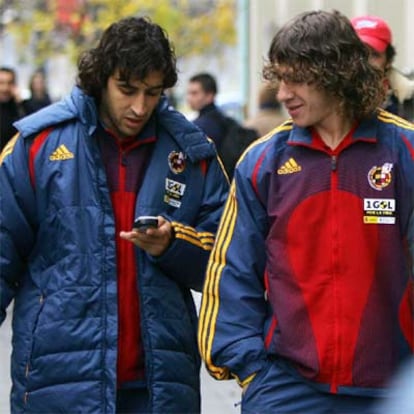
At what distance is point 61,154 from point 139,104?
0.32m

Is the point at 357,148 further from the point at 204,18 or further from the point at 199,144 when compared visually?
the point at 204,18

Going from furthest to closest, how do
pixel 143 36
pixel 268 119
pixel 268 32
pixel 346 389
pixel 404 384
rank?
1. pixel 268 32
2. pixel 268 119
3. pixel 143 36
4. pixel 346 389
5. pixel 404 384

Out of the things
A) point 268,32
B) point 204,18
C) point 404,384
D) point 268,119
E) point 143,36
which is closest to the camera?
point 404,384

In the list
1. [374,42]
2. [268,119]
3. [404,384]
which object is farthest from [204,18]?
[404,384]

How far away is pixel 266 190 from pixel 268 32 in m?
20.1

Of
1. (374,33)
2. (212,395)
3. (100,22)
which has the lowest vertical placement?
(212,395)

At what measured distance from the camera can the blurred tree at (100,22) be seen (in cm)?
3206

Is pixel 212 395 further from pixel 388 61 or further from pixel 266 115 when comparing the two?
pixel 388 61

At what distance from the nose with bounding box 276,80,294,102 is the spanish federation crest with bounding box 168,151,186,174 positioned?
0.69 m

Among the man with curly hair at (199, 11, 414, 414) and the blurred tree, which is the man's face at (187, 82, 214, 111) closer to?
the man with curly hair at (199, 11, 414, 414)

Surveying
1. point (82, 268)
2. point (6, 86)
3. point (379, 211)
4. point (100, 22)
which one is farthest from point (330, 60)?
point (100, 22)

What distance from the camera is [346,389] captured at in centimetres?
363

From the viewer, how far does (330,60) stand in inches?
148

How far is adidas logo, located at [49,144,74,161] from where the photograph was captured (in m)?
4.30
